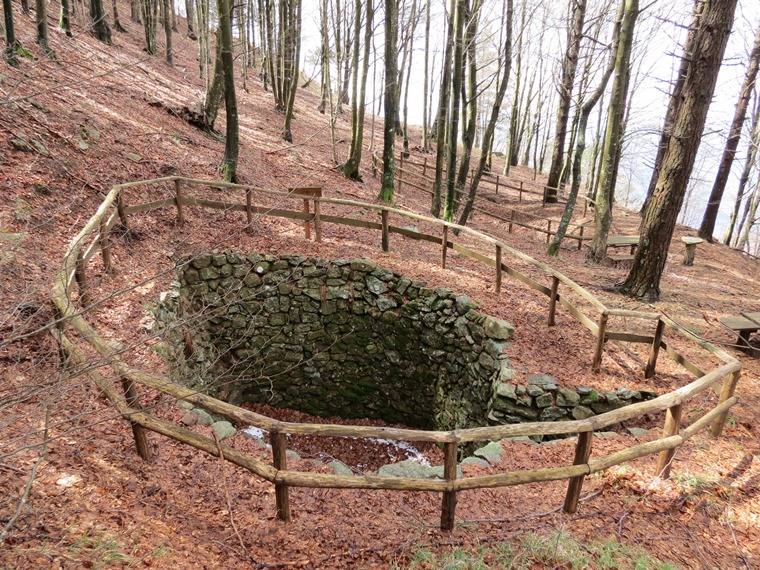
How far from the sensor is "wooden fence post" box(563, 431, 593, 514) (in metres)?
3.59

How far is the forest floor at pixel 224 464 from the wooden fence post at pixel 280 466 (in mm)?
158

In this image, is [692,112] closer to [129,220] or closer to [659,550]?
[659,550]

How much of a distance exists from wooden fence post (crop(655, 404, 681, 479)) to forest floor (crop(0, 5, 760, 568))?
107 mm

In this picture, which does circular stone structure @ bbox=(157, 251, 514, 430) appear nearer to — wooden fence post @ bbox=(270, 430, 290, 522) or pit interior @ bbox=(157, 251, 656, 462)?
pit interior @ bbox=(157, 251, 656, 462)

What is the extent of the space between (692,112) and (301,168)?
10124mm

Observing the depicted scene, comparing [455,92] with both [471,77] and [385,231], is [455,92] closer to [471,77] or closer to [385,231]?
[471,77]

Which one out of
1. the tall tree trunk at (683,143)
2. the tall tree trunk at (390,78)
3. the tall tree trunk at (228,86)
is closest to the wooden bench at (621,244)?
the tall tree trunk at (683,143)

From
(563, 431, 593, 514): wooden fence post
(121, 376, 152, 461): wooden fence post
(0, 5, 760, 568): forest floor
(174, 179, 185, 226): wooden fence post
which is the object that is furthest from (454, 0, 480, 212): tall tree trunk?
(121, 376, 152, 461): wooden fence post

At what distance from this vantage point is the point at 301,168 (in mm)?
13586

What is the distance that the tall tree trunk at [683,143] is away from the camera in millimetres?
6875

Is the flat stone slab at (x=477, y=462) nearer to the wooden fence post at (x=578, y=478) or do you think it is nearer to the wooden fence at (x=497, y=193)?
the wooden fence post at (x=578, y=478)

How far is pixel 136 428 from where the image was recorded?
3.58 meters

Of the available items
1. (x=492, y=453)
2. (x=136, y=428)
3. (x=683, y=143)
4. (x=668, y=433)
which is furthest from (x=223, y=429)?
(x=683, y=143)

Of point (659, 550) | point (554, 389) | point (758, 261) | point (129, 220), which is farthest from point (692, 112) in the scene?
point (758, 261)
